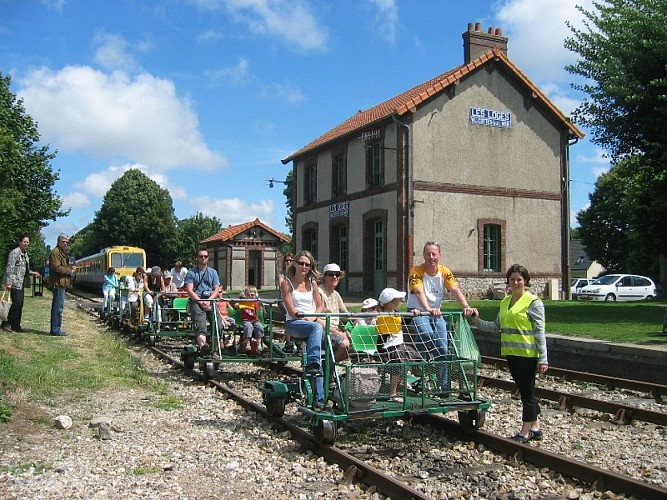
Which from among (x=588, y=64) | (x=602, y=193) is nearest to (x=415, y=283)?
(x=588, y=64)

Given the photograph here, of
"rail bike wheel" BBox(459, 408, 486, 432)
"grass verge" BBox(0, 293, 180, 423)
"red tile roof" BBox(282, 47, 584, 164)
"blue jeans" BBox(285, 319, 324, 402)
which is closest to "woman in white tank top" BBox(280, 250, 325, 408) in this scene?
"blue jeans" BBox(285, 319, 324, 402)

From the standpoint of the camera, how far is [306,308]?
7.47 metres

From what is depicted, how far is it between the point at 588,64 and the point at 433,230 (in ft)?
37.3

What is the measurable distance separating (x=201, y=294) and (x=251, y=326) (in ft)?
4.45

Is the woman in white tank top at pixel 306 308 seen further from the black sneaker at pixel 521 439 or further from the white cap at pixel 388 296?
the black sneaker at pixel 521 439

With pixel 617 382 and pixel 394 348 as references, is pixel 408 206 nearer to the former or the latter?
pixel 617 382

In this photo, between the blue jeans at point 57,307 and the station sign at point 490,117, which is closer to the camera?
the blue jeans at point 57,307

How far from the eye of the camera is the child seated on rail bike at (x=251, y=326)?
34.7 feet

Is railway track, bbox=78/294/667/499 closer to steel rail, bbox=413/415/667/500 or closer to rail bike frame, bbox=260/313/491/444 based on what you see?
steel rail, bbox=413/415/667/500

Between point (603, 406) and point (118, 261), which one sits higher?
point (118, 261)

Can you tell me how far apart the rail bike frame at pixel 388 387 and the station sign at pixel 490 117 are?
74.7 ft

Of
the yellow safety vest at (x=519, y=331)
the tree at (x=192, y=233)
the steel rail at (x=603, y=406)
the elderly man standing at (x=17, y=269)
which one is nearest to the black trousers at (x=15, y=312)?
the elderly man standing at (x=17, y=269)

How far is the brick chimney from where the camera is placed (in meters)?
29.9

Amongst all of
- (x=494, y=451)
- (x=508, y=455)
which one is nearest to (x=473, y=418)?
(x=494, y=451)
